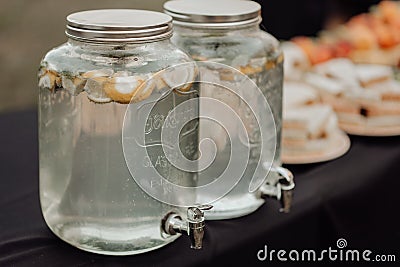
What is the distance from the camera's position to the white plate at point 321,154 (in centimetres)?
106

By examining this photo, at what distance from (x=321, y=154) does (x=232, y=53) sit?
31cm

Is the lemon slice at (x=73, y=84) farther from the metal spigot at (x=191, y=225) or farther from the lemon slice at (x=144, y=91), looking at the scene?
the metal spigot at (x=191, y=225)

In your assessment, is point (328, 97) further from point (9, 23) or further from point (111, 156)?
point (9, 23)

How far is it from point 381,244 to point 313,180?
148mm

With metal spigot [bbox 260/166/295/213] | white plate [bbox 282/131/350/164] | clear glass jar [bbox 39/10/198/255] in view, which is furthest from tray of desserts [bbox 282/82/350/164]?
clear glass jar [bbox 39/10/198/255]

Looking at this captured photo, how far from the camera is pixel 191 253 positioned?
800 millimetres

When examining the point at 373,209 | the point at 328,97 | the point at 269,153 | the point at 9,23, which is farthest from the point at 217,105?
the point at 9,23

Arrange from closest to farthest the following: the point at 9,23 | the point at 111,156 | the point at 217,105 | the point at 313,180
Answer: the point at 111,156, the point at 217,105, the point at 313,180, the point at 9,23

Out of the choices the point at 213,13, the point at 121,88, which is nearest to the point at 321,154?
the point at 213,13

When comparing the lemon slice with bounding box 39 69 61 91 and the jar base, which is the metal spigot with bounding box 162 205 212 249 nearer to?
the jar base

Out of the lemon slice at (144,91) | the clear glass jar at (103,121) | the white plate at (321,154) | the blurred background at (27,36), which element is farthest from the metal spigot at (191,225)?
the blurred background at (27,36)

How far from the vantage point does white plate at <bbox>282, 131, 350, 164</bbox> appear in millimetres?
1062

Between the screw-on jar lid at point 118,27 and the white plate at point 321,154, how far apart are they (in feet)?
1.27

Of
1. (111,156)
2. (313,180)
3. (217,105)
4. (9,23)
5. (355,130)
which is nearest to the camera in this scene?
(111,156)
